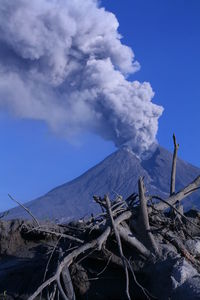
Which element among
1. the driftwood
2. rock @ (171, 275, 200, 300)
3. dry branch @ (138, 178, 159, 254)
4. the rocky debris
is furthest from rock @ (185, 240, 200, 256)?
rock @ (171, 275, 200, 300)

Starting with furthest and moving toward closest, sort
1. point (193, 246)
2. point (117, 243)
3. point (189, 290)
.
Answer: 1. point (193, 246)
2. point (117, 243)
3. point (189, 290)

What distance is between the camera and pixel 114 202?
22.9 ft

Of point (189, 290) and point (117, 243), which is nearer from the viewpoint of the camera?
point (189, 290)

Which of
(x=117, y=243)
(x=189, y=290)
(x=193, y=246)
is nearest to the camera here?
(x=189, y=290)

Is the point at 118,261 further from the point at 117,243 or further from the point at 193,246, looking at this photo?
the point at 193,246

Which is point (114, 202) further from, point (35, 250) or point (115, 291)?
point (35, 250)

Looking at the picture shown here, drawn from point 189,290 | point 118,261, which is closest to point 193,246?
point 118,261

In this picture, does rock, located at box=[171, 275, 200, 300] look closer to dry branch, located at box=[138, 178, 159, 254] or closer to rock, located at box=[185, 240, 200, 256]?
dry branch, located at box=[138, 178, 159, 254]

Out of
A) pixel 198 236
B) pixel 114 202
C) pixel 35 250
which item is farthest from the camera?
pixel 35 250

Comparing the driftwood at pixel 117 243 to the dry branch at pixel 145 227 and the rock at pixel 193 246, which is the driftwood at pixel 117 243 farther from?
the rock at pixel 193 246

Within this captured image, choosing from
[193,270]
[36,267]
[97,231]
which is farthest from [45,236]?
[193,270]

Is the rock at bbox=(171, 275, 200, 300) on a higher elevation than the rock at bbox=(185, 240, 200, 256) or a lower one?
lower

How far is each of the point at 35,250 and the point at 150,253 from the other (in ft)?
8.15

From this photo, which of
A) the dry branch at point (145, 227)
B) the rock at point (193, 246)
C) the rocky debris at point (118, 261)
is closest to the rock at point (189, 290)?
the rocky debris at point (118, 261)
